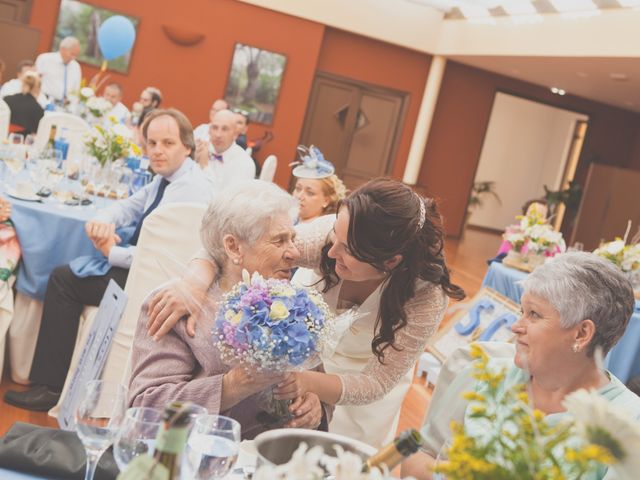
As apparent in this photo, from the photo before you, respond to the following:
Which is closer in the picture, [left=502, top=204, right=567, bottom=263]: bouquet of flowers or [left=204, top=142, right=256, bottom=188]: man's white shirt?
[left=502, top=204, right=567, bottom=263]: bouquet of flowers

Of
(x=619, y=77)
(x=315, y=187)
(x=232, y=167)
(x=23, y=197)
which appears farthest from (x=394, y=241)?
(x=619, y=77)

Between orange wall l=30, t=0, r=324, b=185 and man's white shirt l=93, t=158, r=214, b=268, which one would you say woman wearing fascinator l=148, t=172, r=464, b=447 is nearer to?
man's white shirt l=93, t=158, r=214, b=268

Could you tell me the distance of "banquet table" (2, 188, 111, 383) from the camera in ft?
14.3

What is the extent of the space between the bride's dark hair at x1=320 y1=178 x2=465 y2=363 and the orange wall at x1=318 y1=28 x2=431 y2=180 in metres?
12.7

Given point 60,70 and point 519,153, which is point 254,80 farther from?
point 519,153

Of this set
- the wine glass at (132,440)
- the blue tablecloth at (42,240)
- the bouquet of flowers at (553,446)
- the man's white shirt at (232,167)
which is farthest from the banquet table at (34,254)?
the bouquet of flowers at (553,446)

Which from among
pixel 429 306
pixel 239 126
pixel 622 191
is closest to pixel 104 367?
A: pixel 429 306

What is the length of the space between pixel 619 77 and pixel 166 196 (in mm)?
9787

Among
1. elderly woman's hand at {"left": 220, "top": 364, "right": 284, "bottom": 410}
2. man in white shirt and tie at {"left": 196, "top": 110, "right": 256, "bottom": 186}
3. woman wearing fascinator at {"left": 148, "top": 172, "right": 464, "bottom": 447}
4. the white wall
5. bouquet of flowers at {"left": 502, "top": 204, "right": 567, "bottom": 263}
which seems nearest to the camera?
elderly woman's hand at {"left": 220, "top": 364, "right": 284, "bottom": 410}

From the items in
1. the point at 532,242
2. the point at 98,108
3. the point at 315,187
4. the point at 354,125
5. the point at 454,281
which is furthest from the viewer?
the point at 354,125

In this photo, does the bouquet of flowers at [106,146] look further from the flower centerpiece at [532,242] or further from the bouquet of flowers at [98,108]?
the flower centerpiece at [532,242]

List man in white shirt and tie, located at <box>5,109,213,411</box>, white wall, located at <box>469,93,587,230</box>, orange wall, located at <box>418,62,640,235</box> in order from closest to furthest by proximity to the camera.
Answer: man in white shirt and tie, located at <box>5,109,213,411</box> < orange wall, located at <box>418,62,640,235</box> < white wall, located at <box>469,93,587,230</box>

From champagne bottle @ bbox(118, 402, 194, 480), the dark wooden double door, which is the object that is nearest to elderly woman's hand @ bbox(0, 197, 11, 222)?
champagne bottle @ bbox(118, 402, 194, 480)

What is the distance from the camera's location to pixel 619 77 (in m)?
12.4
